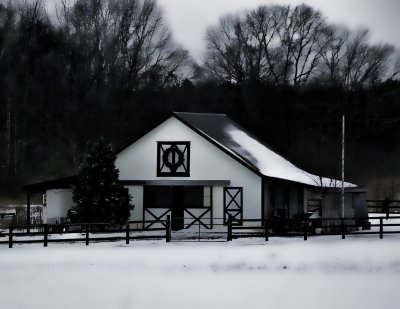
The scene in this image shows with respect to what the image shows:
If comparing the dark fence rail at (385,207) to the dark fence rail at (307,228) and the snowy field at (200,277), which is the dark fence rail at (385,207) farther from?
the snowy field at (200,277)

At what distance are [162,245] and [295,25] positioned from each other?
4569cm

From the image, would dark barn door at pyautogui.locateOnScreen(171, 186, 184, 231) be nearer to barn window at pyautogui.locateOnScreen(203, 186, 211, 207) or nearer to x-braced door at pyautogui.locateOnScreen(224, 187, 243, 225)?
barn window at pyautogui.locateOnScreen(203, 186, 211, 207)

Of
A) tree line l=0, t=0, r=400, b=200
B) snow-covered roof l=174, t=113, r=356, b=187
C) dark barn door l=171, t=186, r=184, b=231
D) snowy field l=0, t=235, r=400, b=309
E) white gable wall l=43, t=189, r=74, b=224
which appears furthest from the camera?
tree line l=0, t=0, r=400, b=200

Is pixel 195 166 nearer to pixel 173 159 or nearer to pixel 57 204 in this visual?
pixel 173 159

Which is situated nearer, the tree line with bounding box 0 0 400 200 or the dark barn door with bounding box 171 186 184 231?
the dark barn door with bounding box 171 186 184 231

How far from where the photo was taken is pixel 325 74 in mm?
70188

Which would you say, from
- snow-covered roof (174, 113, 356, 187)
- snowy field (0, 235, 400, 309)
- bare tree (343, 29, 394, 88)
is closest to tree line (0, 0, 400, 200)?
bare tree (343, 29, 394, 88)

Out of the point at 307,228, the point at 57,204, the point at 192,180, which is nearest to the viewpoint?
the point at 307,228

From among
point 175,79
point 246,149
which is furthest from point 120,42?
point 246,149

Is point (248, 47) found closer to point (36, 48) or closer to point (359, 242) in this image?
point (36, 48)

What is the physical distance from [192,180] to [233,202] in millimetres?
2313

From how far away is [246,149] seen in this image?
3994 centimetres

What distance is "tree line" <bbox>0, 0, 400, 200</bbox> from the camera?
221 ft

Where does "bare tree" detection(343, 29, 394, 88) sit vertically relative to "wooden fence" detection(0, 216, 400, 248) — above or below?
above
